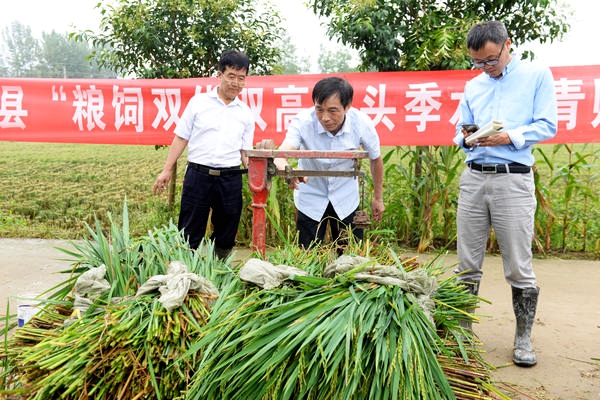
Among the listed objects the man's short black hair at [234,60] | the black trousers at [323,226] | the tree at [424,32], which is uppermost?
the tree at [424,32]

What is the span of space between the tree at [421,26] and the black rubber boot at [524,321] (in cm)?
262

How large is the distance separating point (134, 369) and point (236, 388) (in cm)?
34

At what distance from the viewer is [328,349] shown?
63.4 inches

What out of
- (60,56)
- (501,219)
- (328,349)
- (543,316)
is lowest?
(543,316)

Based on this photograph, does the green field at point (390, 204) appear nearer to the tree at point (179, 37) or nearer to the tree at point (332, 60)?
the tree at point (179, 37)

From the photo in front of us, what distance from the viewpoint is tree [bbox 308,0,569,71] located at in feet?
15.9

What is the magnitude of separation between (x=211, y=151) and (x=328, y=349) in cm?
221

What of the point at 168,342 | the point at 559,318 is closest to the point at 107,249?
the point at 168,342

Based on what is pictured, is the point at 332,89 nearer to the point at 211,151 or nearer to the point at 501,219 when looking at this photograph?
the point at 501,219

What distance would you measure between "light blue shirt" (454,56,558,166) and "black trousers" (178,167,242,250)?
157cm

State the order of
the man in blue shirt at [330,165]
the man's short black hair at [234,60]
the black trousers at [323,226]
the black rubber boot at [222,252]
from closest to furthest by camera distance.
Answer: the man in blue shirt at [330,165] → the black trousers at [323,226] → the man's short black hair at [234,60] → the black rubber boot at [222,252]

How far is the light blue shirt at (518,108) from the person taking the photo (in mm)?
2621

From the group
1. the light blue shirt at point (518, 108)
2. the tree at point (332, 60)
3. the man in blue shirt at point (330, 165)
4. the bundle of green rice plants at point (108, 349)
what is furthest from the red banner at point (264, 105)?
the tree at point (332, 60)

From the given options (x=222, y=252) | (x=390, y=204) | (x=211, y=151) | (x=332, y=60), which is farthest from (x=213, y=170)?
(x=332, y=60)
